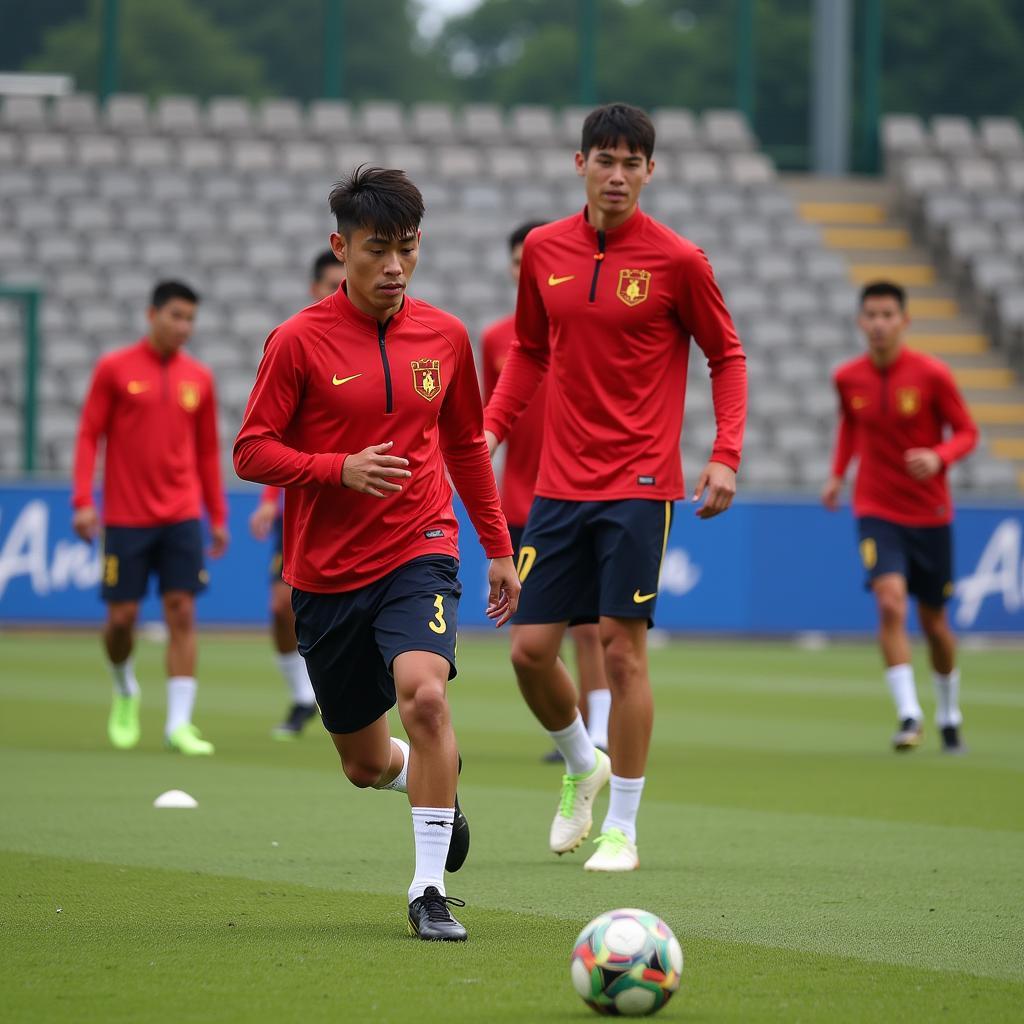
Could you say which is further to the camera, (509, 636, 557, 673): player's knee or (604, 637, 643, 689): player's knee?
(509, 636, 557, 673): player's knee

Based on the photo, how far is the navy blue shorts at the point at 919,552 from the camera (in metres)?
11.2

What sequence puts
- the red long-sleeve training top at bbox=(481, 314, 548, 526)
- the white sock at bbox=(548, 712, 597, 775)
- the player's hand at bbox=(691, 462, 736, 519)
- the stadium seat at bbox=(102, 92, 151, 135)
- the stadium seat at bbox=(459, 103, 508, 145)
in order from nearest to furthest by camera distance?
the player's hand at bbox=(691, 462, 736, 519) < the white sock at bbox=(548, 712, 597, 775) < the red long-sleeve training top at bbox=(481, 314, 548, 526) < the stadium seat at bbox=(102, 92, 151, 135) < the stadium seat at bbox=(459, 103, 508, 145)

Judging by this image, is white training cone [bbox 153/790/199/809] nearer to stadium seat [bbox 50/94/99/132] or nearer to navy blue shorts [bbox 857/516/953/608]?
navy blue shorts [bbox 857/516/953/608]

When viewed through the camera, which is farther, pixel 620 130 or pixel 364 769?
pixel 620 130

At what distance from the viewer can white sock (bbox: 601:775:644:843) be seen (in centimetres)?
690

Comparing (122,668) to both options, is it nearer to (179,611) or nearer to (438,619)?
(179,611)

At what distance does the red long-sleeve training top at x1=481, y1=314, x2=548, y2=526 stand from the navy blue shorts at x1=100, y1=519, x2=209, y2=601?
72.6 inches

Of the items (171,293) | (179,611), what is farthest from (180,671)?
(171,293)

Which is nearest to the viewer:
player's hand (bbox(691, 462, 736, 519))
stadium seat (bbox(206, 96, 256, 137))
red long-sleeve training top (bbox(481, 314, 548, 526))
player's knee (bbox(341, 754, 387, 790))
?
player's knee (bbox(341, 754, 387, 790))

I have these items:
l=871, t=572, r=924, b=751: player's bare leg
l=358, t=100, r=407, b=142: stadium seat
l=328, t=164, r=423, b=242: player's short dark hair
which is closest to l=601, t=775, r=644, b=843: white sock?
l=328, t=164, r=423, b=242: player's short dark hair

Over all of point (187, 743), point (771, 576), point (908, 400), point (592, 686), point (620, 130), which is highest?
point (620, 130)

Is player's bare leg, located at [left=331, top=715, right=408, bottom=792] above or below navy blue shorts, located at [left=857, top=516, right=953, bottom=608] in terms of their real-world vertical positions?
below

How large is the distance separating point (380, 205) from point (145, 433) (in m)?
5.53

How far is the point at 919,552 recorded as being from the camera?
1124 centimetres
